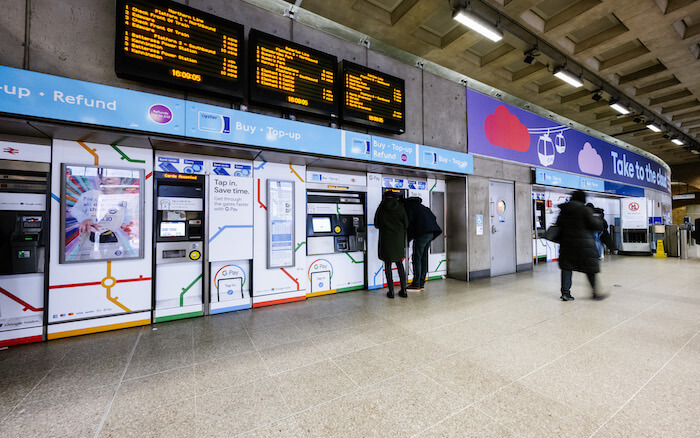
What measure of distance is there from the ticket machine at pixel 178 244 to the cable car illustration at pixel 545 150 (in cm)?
745

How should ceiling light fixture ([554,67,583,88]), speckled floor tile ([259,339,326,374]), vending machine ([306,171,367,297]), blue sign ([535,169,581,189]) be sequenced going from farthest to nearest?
blue sign ([535,169,581,189]) → ceiling light fixture ([554,67,583,88]) → vending machine ([306,171,367,297]) → speckled floor tile ([259,339,326,374])

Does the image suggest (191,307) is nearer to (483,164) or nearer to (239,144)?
(239,144)

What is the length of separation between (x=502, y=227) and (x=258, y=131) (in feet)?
17.8

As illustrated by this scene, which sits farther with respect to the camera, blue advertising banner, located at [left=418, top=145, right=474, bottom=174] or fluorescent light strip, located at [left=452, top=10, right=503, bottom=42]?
blue advertising banner, located at [left=418, top=145, right=474, bottom=174]

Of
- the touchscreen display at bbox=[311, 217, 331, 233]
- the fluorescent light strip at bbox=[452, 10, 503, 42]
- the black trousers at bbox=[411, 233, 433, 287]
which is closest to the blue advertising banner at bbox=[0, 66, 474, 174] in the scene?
the touchscreen display at bbox=[311, 217, 331, 233]

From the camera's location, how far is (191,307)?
3.47 meters

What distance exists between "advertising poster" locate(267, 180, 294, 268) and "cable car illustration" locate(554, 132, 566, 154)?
23.9ft

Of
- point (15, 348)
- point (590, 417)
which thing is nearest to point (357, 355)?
point (590, 417)

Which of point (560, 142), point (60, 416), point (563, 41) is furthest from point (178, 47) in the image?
point (560, 142)

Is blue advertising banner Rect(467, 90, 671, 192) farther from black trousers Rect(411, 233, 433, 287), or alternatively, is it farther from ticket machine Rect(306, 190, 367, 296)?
ticket machine Rect(306, 190, 367, 296)

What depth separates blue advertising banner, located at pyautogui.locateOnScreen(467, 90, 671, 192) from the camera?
584cm

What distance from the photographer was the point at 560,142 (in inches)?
301

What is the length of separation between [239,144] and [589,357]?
3945 millimetres

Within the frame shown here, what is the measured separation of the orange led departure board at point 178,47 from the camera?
2771 millimetres
